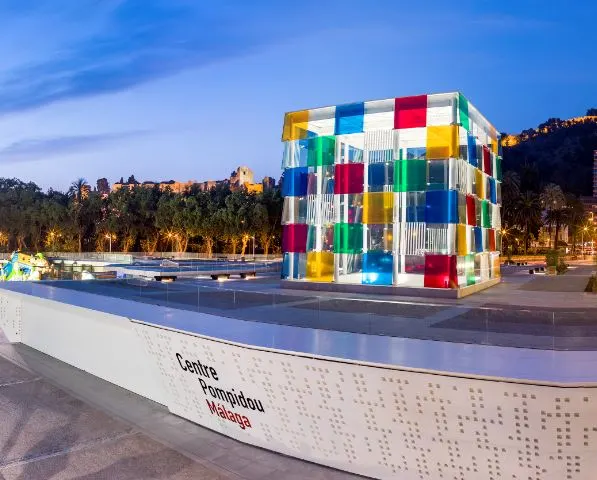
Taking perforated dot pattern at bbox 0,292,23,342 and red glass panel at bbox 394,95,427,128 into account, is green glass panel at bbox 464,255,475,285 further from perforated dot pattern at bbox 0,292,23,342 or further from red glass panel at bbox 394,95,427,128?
perforated dot pattern at bbox 0,292,23,342

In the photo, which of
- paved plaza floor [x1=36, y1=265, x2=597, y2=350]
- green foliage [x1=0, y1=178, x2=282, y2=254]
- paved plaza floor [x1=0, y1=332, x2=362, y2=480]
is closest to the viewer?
paved plaza floor [x1=36, y1=265, x2=597, y2=350]

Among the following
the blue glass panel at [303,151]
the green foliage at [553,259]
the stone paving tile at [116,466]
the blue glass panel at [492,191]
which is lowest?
the stone paving tile at [116,466]

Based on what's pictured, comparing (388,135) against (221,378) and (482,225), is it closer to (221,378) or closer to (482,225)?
(482,225)

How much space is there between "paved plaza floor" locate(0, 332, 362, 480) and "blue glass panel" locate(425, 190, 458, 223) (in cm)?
1601

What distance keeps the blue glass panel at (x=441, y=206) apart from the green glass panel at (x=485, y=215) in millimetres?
6394

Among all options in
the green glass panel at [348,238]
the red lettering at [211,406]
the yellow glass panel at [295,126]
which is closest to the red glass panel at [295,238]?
the green glass panel at [348,238]

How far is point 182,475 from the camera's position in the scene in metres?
9.89

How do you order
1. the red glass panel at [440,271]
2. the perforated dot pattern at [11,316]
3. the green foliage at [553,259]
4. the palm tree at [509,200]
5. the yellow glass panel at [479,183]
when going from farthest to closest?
the palm tree at [509,200] → the green foliage at [553,259] → the yellow glass panel at [479,183] → the red glass panel at [440,271] → the perforated dot pattern at [11,316]

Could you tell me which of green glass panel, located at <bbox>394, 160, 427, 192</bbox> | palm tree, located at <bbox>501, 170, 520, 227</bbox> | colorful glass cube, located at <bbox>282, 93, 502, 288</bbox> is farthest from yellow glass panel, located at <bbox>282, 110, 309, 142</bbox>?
palm tree, located at <bbox>501, 170, 520, 227</bbox>

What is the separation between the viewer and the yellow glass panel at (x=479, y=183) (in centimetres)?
2889

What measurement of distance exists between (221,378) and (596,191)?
16711 cm

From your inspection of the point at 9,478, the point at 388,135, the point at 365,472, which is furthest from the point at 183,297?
the point at 388,135

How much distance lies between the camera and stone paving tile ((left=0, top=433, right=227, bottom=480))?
988 centimetres

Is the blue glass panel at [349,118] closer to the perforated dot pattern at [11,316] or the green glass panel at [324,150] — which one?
the green glass panel at [324,150]
